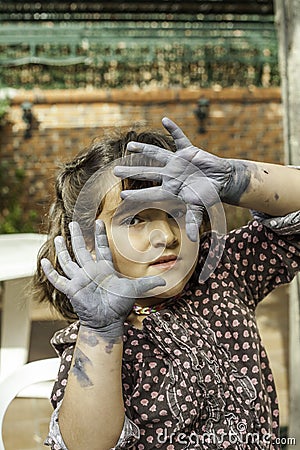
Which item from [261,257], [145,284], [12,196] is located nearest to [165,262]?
[145,284]

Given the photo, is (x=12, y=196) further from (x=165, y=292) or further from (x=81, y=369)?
(x=81, y=369)

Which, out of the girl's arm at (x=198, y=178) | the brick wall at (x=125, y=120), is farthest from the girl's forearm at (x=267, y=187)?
the brick wall at (x=125, y=120)

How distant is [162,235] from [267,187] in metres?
0.20

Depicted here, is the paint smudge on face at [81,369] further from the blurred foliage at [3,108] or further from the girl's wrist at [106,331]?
the blurred foliage at [3,108]

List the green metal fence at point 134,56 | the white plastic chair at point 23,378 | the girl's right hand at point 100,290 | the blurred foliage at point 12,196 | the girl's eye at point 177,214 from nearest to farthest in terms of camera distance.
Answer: the girl's right hand at point 100,290 < the girl's eye at point 177,214 < the white plastic chair at point 23,378 < the blurred foliage at point 12,196 < the green metal fence at point 134,56

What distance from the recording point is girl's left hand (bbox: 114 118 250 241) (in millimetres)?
1087

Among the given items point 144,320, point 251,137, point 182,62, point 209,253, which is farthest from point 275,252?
point 182,62

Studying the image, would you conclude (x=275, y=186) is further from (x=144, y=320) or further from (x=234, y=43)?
(x=234, y=43)

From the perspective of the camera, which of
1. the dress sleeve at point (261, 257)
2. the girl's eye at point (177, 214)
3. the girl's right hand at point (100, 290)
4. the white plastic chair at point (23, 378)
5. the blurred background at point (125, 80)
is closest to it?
the girl's right hand at point (100, 290)

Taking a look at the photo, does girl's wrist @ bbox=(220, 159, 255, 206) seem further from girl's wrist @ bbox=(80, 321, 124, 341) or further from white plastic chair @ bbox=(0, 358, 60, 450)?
white plastic chair @ bbox=(0, 358, 60, 450)

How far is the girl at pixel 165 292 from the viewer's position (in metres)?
1.06

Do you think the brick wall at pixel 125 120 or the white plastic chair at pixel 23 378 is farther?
the brick wall at pixel 125 120

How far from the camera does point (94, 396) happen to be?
1058mm

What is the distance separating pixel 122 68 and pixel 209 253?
19.2 ft
